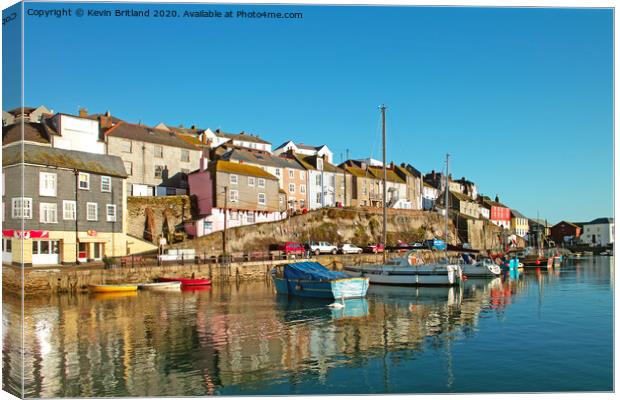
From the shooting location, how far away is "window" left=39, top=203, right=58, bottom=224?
29.7 metres

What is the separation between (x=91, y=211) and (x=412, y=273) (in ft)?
66.0

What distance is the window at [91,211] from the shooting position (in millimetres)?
33606

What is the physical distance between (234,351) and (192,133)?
220 feet

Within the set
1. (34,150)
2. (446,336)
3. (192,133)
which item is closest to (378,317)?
(446,336)

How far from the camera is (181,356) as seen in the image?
590 inches

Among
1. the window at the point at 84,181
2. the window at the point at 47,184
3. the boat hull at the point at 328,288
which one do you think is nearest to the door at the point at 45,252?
the window at the point at 47,184

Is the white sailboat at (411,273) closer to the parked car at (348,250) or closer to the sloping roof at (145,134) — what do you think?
the parked car at (348,250)

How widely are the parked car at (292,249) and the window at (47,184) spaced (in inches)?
765

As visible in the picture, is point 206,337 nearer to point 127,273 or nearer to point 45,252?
point 45,252

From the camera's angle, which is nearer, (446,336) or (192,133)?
(446,336)

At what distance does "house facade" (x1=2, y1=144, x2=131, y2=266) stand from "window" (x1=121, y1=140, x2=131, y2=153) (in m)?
12.2

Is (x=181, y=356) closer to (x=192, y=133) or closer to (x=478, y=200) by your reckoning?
(x=192, y=133)

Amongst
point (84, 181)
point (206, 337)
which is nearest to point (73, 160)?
point (84, 181)
